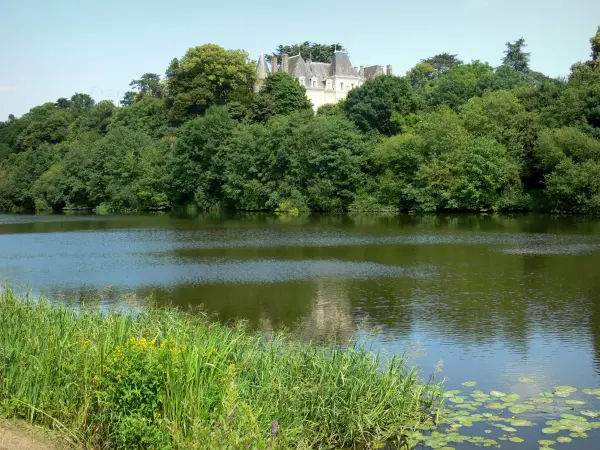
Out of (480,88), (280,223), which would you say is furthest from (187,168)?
(480,88)

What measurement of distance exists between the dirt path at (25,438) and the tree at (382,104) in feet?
180

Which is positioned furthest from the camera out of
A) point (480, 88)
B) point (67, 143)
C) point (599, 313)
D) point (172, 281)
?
point (67, 143)

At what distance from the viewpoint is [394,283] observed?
20.9m

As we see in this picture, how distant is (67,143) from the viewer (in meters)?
85.2

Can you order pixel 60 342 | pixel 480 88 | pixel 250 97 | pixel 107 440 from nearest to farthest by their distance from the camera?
pixel 107 440 → pixel 60 342 → pixel 480 88 → pixel 250 97

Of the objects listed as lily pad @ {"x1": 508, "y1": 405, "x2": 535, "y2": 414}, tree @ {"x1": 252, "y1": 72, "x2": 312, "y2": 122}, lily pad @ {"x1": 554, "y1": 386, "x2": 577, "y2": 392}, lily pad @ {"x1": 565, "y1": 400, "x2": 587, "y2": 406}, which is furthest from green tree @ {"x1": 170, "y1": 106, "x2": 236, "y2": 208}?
lily pad @ {"x1": 508, "y1": 405, "x2": 535, "y2": 414}

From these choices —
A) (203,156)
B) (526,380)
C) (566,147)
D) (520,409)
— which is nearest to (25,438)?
(520,409)

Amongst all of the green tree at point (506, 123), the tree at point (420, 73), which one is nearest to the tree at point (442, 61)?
the tree at point (420, 73)

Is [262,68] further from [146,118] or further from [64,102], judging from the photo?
[64,102]

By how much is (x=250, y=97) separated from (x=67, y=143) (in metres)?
25.7

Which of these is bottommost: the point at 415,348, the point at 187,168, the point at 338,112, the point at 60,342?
the point at 415,348

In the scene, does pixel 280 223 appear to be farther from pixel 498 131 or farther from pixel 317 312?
pixel 317 312

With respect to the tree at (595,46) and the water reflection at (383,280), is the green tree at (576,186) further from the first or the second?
the tree at (595,46)

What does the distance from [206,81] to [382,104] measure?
2429 centimetres
